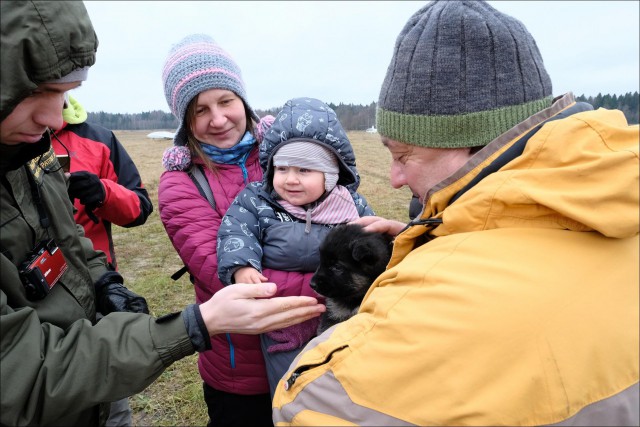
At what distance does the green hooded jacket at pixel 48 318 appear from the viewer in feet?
4.82

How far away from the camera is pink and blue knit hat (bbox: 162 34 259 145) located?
2.96 metres

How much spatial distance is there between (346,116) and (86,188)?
7659 cm

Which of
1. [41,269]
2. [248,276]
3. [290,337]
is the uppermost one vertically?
[41,269]

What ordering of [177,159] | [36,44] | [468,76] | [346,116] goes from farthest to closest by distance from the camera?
[346,116] → [177,159] → [468,76] → [36,44]

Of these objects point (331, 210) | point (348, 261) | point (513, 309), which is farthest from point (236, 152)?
point (513, 309)

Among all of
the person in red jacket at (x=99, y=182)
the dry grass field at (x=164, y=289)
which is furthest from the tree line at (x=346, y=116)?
the person in red jacket at (x=99, y=182)

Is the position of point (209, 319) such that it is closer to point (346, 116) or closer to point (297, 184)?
point (297, 184)

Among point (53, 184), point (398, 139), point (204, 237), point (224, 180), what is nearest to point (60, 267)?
point (53, 184)

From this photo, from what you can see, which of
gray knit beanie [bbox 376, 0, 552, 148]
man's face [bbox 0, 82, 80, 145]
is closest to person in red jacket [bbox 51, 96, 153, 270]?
man's face [bbox 0, 82, 80, 145]

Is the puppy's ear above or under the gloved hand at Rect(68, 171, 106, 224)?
under

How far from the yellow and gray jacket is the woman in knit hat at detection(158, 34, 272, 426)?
159 cm

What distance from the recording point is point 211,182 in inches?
121

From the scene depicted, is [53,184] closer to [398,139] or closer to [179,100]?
[179,100]

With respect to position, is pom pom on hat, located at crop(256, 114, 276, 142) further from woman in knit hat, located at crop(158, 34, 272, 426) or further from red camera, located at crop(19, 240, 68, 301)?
red camera, located at crop(19, 240, 68, 301)
